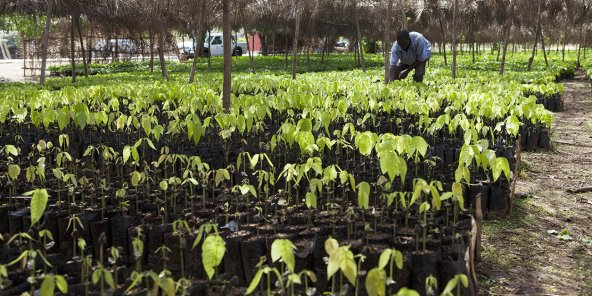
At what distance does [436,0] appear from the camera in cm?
1859

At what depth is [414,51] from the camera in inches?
370

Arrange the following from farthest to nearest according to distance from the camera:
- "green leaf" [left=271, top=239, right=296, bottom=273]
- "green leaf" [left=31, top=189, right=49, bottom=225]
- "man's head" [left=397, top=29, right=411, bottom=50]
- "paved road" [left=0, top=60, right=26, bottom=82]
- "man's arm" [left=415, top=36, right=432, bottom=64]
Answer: "paved road" [left=0, top=60, right=26, bottom=82] < "man's arm" [left=415, top=36, right=432, bottom=64] < "man's head" [left=397, top=29, right=411, bottom=50] < "green leaf" [left=31, top=189, right=49, bottom=225] < "green leaf" [left=271, top=239, right=296, bottom=273]

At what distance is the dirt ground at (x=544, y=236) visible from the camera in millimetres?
2951

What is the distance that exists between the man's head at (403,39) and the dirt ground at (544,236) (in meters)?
3.28

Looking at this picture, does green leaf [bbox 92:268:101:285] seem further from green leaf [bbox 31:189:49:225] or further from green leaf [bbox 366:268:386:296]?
green leaf [bbox 366:268:386:296]

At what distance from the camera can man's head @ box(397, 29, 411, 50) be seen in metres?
8.75

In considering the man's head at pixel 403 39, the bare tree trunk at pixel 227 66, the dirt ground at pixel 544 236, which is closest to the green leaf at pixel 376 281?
the dirt ground at pixel 544 236

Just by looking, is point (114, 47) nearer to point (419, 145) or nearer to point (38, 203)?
point (419, 145)

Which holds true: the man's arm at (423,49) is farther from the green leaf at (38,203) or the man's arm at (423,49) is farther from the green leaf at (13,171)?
the green leaf at (38,203)

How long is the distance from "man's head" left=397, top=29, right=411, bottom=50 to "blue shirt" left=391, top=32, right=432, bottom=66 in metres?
0.12

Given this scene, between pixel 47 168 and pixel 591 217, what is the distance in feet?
12.3

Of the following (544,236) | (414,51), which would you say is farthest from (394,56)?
(544,236)

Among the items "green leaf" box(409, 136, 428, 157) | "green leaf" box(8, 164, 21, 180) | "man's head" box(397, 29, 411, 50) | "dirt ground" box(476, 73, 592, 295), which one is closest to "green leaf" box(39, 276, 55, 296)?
"green leaf" box(8, 164, 21, 180)

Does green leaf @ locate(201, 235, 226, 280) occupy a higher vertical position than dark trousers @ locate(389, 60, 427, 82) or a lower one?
lower
